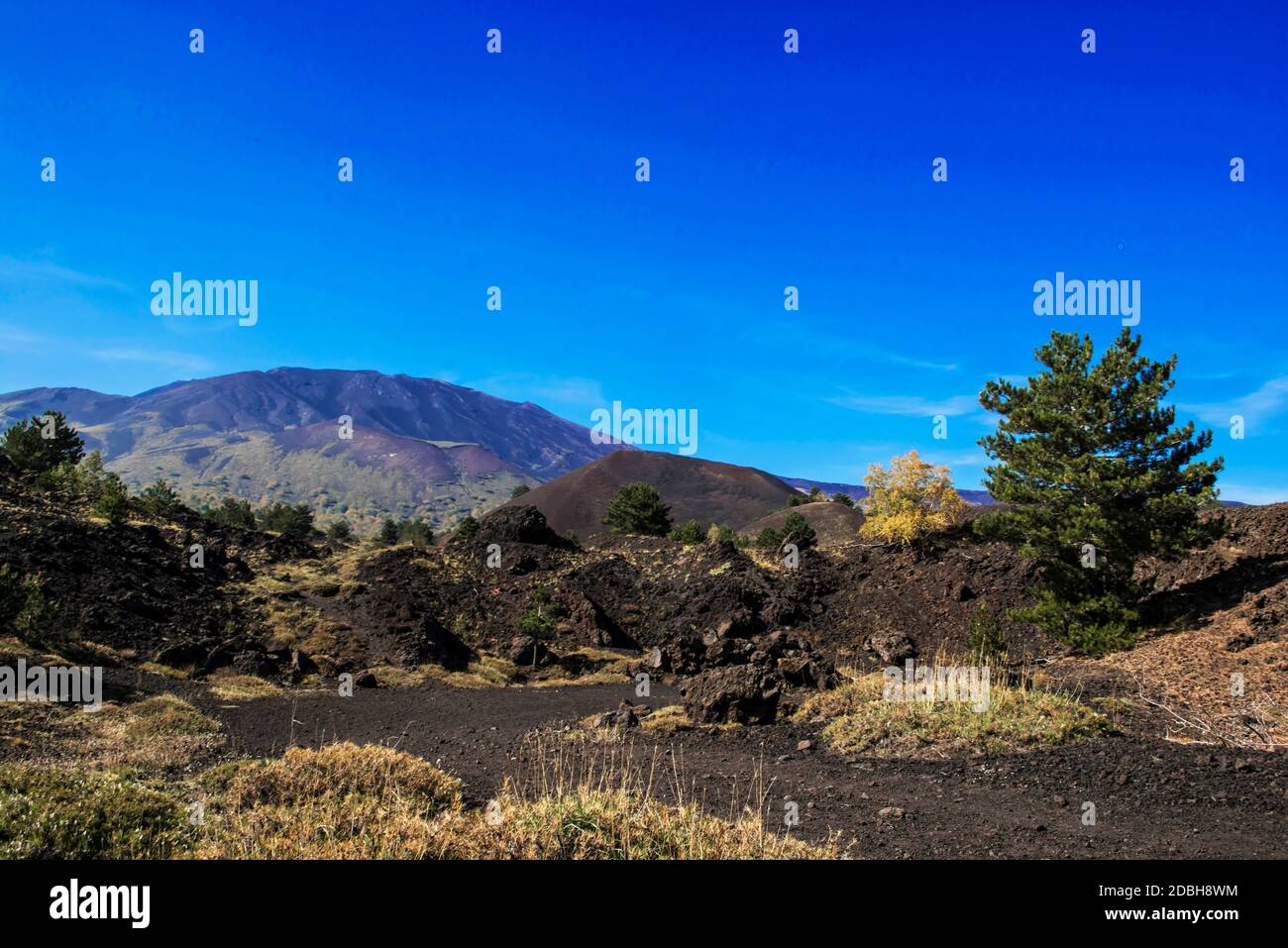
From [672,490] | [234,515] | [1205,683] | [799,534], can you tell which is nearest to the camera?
[1205,683]

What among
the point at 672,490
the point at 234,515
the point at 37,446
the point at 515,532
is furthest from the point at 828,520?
the point at 672,490

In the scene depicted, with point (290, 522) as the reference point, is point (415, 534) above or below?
below

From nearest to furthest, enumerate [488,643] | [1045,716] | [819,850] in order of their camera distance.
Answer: [819,850] → [1045,716] → [488,643]

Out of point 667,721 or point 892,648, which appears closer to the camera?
point 667,721

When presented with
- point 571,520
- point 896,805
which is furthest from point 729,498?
point 896,805

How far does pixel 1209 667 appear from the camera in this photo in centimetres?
1504

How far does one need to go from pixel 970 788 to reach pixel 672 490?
15978 cm

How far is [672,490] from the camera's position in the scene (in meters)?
169

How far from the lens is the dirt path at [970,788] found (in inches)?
285

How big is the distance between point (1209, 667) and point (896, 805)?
10543 millimetres

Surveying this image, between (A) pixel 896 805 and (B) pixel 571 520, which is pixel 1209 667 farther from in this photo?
(B) pixel 571 520

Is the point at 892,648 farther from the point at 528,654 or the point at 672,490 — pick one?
the point at 672,490

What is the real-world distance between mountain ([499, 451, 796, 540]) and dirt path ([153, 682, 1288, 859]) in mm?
98957
